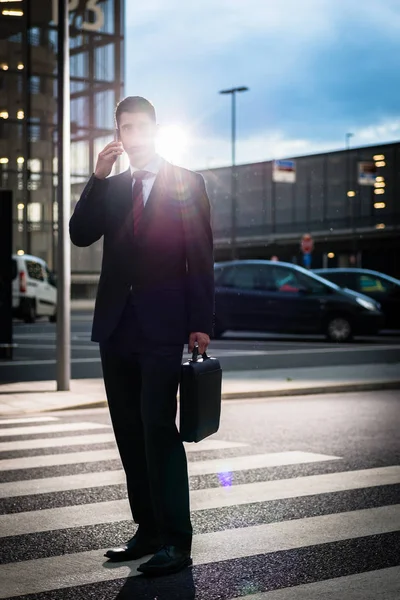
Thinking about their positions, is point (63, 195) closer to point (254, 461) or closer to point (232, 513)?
point (254, 461)

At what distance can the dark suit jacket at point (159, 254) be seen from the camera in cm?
472

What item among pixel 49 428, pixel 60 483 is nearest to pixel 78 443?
pixel 49 428

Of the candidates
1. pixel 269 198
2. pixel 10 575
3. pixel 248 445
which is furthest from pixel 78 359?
pixel 269 198

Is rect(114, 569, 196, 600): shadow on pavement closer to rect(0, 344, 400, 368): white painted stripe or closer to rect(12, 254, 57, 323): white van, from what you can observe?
rect(0, 344, 400, 368): white painted stripe

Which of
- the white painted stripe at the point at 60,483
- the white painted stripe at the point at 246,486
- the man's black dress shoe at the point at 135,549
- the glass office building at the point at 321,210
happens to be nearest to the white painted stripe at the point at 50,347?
the white painted stripe at the point at 60,483

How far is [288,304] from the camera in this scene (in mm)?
23781

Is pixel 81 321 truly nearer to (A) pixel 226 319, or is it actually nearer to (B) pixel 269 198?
(A) pixel 226 319

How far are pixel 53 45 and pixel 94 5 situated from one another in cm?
211

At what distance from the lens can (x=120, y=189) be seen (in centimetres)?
486

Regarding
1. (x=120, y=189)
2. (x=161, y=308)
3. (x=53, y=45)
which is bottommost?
(x=161, y=308)

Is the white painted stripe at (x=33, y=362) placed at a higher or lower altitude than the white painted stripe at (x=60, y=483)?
lower

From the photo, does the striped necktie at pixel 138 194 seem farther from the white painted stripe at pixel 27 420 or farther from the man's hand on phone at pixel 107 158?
the white painted stripe at pixel 27 420

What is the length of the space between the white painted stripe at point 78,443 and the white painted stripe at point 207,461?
1.44ft

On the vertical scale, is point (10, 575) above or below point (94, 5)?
below
